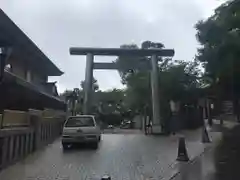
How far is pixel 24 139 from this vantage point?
17.5 m

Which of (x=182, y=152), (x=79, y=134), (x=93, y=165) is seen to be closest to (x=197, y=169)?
(x=182, y=152)

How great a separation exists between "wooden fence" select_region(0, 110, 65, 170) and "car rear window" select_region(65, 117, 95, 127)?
5.04 ft

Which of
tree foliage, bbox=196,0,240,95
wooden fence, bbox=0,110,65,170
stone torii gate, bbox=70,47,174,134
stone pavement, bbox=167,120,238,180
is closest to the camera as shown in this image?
stone pavement, bbox=167,120,238,180

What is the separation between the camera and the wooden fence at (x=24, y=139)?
46.3 feet

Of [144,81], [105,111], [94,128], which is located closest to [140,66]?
[144,81]

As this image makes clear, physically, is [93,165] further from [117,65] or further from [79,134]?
[117,65]

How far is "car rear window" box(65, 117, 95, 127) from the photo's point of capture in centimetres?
2167

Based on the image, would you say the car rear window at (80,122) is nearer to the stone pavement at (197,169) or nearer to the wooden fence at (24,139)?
the wooden fence at (24,139)

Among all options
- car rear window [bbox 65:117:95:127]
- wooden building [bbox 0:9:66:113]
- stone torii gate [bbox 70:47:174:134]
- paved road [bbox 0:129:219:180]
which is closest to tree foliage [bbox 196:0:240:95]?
paved road [bbox 0:129:219:180]

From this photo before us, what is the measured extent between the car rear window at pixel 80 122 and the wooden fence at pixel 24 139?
1.54 metres

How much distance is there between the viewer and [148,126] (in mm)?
36688

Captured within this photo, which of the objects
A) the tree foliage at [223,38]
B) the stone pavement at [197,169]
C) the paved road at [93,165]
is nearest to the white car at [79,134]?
the paved road at [93,165]

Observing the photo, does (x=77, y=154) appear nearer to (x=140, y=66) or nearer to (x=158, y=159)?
(x=158, y=159)

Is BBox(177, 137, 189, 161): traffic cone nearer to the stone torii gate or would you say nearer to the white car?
the white car
